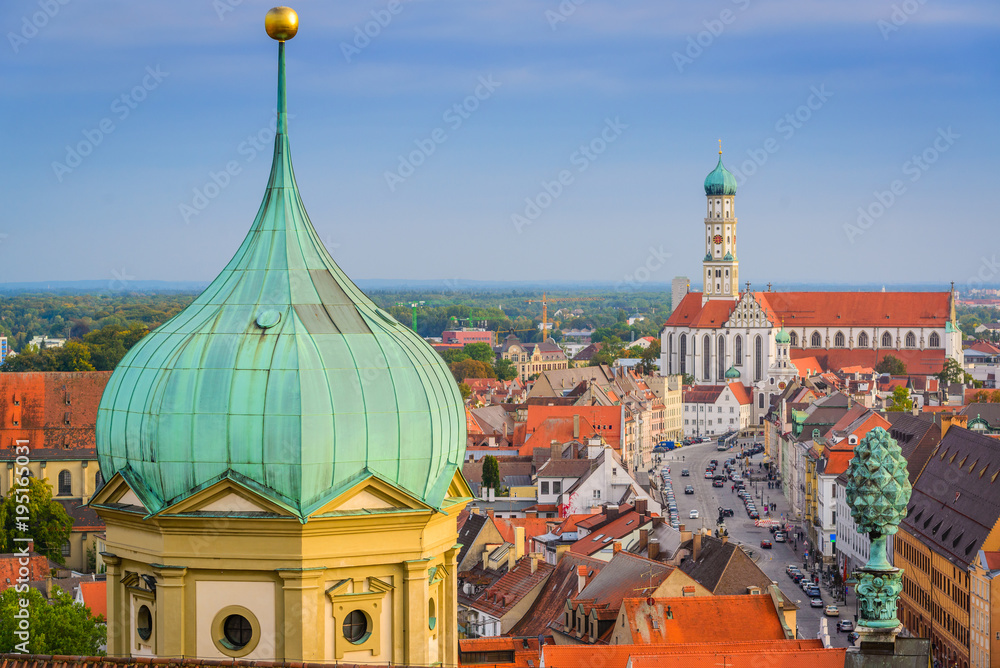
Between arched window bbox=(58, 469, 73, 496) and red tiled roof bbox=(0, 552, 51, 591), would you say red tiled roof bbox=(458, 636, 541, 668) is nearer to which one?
red tiled roof bbox=(0, 552, 51, 591)

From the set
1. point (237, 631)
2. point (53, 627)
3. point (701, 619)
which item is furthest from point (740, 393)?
point (237, 631)

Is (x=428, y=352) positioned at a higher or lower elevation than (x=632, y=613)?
higher

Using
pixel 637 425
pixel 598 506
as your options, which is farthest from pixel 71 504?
pixel 637 425

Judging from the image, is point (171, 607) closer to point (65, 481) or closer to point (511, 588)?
point (511, 588)

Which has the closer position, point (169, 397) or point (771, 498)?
point (169, 397)

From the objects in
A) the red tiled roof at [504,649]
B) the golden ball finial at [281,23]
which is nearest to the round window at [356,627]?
the golden ball finial at [281,23]

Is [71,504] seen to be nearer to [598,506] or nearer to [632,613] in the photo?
[598,506]

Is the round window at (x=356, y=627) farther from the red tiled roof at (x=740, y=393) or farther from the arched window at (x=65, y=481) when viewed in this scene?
the red tiled roof at (x=740, y=393)
